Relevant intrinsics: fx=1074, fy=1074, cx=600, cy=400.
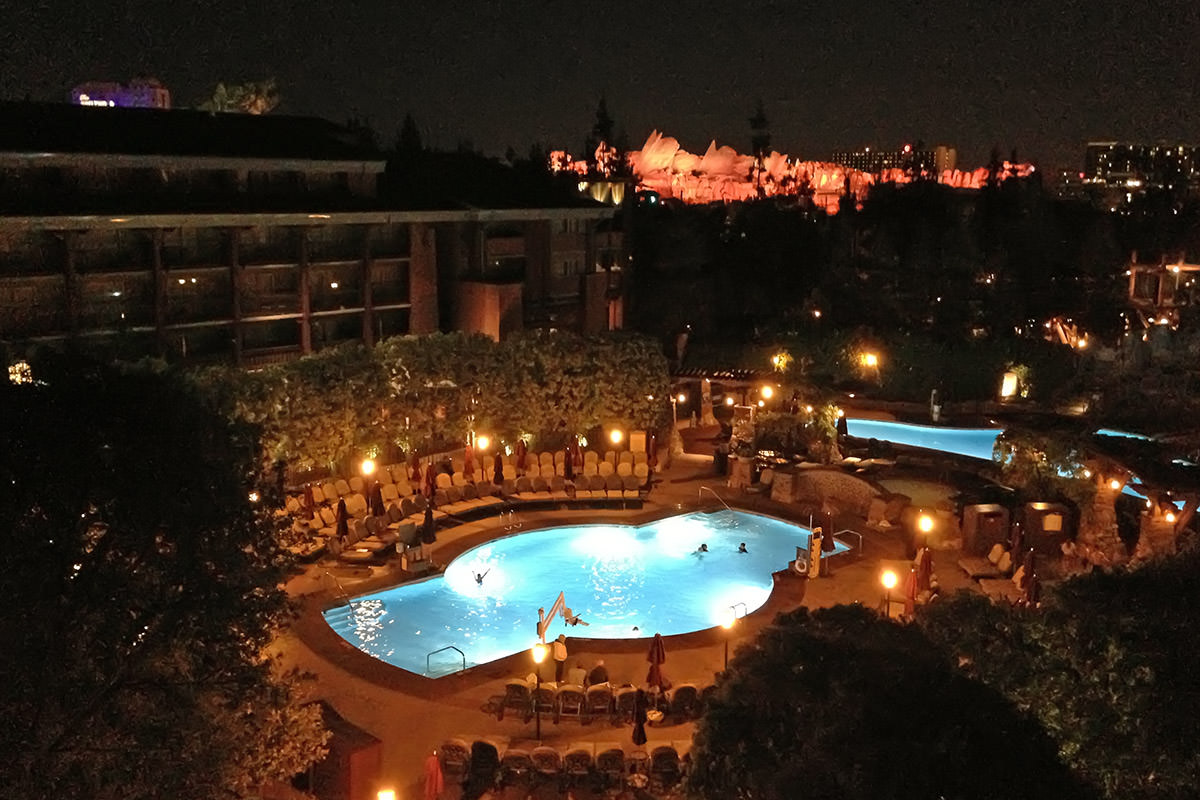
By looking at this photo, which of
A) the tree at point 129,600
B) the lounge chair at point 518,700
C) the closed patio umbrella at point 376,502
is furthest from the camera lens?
the closed patio umbrella at point 376,502

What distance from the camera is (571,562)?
2258 cm

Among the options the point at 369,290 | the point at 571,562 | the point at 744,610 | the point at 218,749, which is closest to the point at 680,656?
the point at 744,610

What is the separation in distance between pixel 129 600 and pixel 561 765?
5587 mm

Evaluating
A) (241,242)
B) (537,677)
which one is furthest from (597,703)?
(241,242)

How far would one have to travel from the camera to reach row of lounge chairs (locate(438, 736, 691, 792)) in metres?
12.9

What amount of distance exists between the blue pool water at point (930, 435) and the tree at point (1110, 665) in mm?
22442

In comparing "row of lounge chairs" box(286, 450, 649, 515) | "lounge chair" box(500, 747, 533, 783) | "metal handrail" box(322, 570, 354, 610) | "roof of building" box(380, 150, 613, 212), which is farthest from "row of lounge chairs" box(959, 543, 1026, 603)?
"roof of building" box(380, 150, 613, 212)

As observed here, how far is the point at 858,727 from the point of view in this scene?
258 inches

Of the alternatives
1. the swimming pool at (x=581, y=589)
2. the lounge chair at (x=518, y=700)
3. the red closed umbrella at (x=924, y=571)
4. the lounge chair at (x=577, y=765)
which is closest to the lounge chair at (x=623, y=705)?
the lounge chair at (x=518, y=700)

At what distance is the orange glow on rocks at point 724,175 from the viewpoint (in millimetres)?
94500

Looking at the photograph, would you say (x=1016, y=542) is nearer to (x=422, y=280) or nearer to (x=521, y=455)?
(x=521, y=455)

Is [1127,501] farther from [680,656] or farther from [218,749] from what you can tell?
[218,749]

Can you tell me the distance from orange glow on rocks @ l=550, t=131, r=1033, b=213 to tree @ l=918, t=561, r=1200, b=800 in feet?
256

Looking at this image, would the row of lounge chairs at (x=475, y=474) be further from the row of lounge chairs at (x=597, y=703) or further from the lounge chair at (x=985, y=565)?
the row of lounge chairs at (x=597, y=703)
